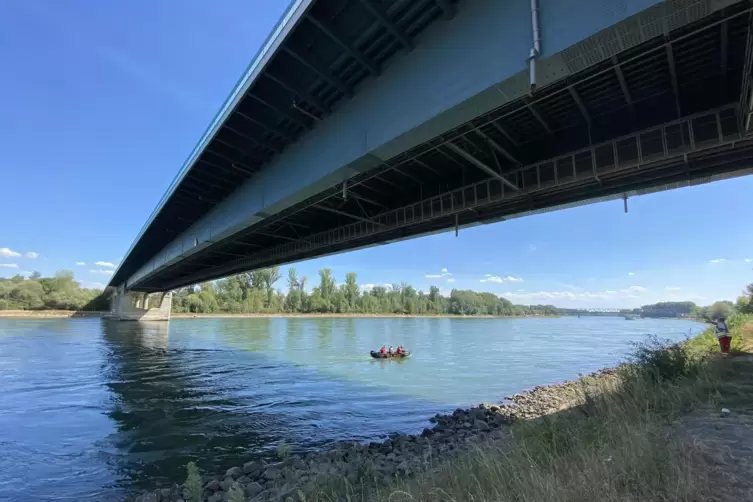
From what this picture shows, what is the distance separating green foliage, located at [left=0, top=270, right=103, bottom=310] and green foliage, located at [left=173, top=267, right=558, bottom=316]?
17.9 meters

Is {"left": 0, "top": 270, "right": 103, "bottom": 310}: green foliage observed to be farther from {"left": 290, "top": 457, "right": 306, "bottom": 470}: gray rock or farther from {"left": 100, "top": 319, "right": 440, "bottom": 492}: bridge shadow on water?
{"left": 290, "top": 457, "right": 306, "bottom": 470}: gray rock

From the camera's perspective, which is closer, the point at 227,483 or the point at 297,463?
the point at 227,483

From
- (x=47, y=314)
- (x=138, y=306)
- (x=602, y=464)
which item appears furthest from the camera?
(x=47, y=314)

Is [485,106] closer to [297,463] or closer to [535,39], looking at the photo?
[535,39]

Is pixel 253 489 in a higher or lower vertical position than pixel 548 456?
lower

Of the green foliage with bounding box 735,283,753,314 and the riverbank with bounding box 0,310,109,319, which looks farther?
the riverbank with bounding box 0,310,109,319

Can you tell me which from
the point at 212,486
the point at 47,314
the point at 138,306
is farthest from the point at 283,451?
the point at 47,314

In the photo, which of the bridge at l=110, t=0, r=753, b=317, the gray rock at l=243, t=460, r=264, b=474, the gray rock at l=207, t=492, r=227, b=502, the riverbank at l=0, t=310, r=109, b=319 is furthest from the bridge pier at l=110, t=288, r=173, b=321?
the gray rock at l=207, t=492, r=227, b=502

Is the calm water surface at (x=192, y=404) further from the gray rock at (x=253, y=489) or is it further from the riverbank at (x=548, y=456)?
the gray rock at (x=253, y=489)

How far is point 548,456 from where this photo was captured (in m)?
4.75

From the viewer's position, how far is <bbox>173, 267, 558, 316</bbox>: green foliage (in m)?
102

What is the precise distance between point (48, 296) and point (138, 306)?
28387mm

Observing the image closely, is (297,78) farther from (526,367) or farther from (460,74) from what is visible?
(526,367)

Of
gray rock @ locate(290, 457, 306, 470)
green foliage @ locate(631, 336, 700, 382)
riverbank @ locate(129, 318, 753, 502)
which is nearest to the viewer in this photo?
riverbank @ locate(129, 318, 753, 502)
